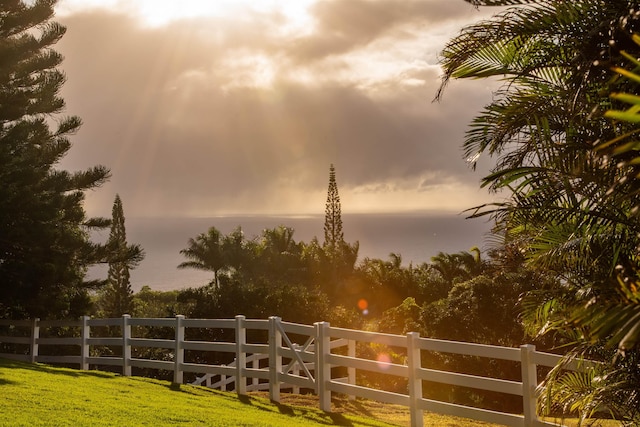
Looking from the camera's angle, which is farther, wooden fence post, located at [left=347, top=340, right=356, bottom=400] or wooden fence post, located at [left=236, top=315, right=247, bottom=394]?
wooden fence post, located at [left=347, top=340, right=356, bottom=400]

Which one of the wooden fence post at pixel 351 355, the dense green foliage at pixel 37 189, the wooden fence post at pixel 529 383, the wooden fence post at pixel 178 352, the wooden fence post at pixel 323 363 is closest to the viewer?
the wooden fence post at pixel 529 383

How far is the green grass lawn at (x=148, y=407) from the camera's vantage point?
1041 cm

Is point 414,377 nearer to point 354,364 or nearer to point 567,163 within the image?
point 354,364

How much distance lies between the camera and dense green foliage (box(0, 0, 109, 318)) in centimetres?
2720

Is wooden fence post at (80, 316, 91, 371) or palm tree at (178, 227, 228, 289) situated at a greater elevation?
palm tree at (178, 227, 228, 289)

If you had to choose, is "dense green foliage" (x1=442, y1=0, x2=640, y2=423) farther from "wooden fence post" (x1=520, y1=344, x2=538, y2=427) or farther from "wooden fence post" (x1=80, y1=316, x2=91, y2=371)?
"wooden fence post" (x1=80, y1=316, x2=91, y2=371)

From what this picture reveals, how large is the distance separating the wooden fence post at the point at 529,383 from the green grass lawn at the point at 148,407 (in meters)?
3.01

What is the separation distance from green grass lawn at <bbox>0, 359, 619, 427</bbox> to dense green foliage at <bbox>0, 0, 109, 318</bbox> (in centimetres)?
1178

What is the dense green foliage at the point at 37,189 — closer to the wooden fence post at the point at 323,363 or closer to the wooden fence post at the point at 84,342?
the wooden fence post at the point at 84,342

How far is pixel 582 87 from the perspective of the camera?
7363 millimetres

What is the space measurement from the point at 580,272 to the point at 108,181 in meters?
30.6

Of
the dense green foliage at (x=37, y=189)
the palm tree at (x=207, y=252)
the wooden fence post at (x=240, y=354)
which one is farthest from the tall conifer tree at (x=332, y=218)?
the wooden fence post at (x=240, y=354)

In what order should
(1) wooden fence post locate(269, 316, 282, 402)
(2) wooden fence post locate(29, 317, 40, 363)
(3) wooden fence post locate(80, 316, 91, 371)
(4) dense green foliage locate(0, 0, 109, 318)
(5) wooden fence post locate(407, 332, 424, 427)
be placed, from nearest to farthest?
(5) wooden fence post locate(407, 332, 424, 427) → (1) wooden fence post locate(269, 316, 282, 402) → (3) wooden fence post locate(80, 316, 91, 371) → (2) wooden fence post locate(29, 317, 40, 363) → (4) dense green foliage locate(0, 0, 109, 318)

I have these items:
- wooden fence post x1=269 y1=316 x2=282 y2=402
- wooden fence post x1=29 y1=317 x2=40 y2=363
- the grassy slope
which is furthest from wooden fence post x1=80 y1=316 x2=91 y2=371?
wooden fence post x1=269 y1=316 x2=282 y2=402
